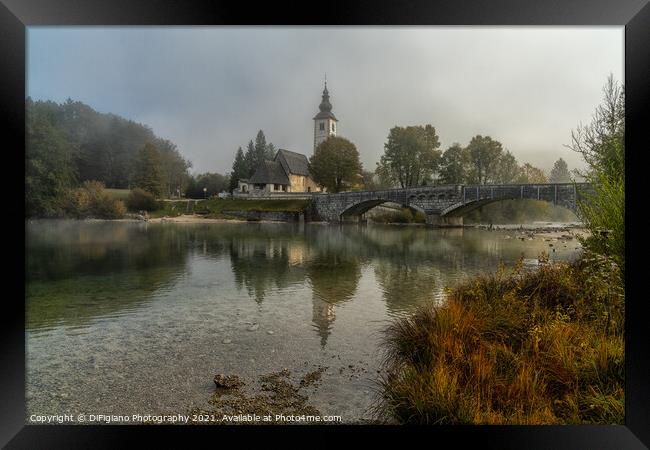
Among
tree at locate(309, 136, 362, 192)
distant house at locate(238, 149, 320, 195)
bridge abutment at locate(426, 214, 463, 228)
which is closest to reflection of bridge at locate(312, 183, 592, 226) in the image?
bridge abutment at locate(426, 214, 463, 228)

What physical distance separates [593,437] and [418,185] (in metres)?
20.8

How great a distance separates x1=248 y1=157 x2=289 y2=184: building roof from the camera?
42.7 m

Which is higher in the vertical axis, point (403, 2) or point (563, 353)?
point (403, 2)

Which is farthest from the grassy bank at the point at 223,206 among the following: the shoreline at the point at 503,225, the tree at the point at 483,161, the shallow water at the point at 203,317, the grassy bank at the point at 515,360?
the grassy bank at the point at 515,360

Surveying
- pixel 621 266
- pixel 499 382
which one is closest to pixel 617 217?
pixel 621 266

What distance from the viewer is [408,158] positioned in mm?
19312

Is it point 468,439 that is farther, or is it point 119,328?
point 119,328

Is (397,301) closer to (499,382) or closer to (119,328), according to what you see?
(499,382)

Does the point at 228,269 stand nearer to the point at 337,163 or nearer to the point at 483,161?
the point at 483,161

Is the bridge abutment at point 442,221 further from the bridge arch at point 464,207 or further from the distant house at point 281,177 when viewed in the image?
the distant house at point 281,177

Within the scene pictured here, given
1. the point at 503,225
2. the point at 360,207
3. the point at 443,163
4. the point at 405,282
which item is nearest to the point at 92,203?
the point at 405,282

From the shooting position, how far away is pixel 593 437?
277 centimetres

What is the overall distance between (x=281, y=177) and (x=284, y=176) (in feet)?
1.63

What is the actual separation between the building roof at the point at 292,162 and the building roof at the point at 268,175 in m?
1.21
